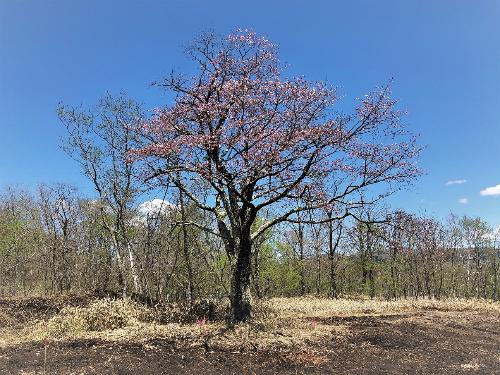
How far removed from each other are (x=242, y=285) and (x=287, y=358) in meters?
3.04

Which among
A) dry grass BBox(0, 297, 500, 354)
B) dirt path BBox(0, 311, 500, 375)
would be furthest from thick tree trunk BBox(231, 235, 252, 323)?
dirt path BBox(0, 311, 500, 375)

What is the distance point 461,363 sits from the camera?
22.8 feet

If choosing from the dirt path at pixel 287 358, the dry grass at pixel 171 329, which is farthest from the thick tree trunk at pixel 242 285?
the dirt path at pixel 287 358

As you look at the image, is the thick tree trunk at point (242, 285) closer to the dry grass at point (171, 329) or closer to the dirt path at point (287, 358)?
the dry grass at point (171, 329)

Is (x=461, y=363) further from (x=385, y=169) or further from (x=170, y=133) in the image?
(x=170, y=133)

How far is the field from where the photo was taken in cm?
639

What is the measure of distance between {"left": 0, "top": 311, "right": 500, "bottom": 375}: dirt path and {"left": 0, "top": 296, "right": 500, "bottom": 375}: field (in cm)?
2

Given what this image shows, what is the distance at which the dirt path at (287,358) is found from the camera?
20.4 feet

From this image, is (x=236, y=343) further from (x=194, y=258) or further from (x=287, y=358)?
(x=194, y=258)

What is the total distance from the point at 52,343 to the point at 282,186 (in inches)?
216

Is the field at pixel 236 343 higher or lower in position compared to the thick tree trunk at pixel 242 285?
lower

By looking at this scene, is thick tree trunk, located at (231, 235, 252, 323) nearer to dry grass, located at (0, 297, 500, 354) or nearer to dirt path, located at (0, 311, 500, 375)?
dry grass, located at (0, 297, 500, 354)

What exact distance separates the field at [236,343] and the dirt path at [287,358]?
0.05 feet

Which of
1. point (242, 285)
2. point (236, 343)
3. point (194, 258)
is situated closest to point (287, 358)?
point (236, 343)
